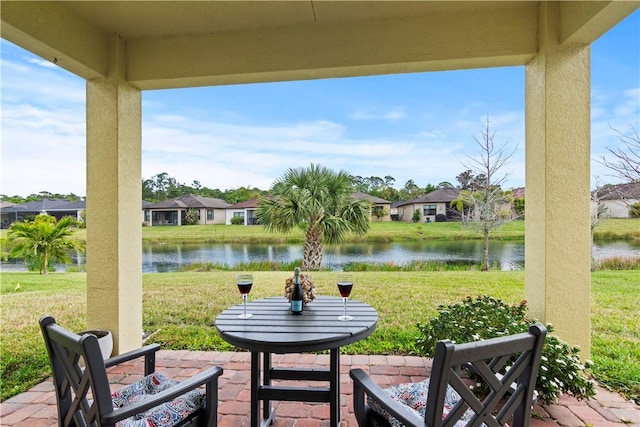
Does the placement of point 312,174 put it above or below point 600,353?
above

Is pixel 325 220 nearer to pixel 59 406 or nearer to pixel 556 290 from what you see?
pixel 556 290

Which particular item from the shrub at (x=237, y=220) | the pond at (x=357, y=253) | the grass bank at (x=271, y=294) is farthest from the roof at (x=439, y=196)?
the shrub at (x=237, y=220)

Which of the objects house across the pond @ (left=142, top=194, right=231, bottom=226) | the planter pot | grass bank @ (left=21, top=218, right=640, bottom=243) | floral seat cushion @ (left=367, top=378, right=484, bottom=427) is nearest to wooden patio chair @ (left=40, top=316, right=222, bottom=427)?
floral seat cushion @ (left=367, top=378, right=484, bottom=427)

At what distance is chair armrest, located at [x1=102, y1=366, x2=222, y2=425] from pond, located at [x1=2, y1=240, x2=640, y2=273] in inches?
172

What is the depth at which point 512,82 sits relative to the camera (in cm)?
668

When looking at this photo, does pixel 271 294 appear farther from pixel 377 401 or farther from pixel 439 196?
pixel 377 401

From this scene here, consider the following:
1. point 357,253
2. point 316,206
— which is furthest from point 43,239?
point 357,253

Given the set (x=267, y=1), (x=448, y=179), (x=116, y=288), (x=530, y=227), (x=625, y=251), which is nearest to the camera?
(x=267, y=1)

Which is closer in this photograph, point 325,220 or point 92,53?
point 92,53

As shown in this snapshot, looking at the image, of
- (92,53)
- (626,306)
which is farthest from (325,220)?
(626,306)

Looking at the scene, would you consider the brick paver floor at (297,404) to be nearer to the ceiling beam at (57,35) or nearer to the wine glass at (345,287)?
the wine glass at (345,287)

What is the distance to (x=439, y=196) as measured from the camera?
6.23m

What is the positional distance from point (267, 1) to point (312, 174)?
318 centimetres

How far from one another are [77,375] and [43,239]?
548cm
